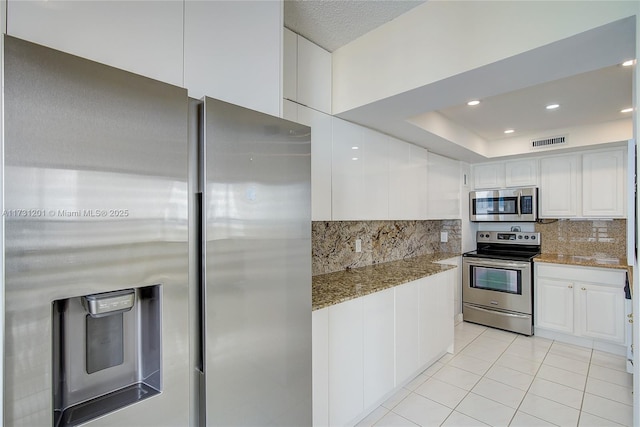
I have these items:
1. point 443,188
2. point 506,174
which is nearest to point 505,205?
point 506,174

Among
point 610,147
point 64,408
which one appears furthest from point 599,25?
point 610,147

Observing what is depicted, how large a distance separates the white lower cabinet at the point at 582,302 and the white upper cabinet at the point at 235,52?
12.6 feet

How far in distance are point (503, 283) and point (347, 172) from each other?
108 inches

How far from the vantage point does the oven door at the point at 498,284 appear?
3.71m

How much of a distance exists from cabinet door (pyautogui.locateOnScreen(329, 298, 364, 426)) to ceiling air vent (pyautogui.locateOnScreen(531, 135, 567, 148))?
3.24 metres

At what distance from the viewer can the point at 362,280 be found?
2.45 meters

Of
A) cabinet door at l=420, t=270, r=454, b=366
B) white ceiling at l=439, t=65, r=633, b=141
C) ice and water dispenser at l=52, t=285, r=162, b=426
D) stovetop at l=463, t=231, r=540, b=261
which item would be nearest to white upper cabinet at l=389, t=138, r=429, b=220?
white ceiling at l=439, t=65, r=633, b=141

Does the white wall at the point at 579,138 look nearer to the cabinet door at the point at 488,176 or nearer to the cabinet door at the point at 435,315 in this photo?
the cabinet door at the point at 488,176

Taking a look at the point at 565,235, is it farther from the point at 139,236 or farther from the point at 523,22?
the point at 139,236

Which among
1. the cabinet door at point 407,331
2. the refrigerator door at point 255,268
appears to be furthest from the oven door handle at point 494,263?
the refrigerator door at point 255,268

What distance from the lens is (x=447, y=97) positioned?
6.61 feet

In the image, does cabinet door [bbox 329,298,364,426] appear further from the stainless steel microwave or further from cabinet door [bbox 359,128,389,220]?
the stainless steel microwave

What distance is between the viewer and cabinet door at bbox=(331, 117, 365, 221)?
237 centimetres

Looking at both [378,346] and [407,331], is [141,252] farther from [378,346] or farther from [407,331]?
[407,331]
